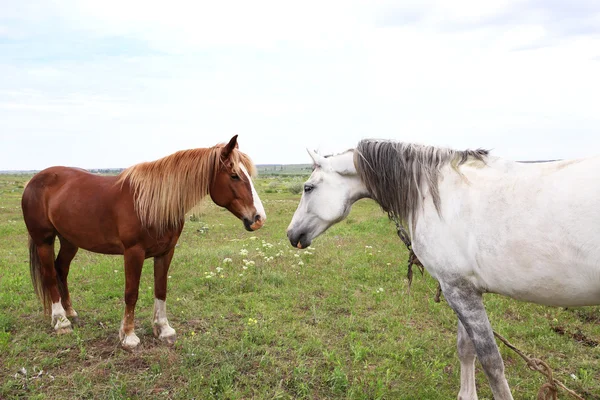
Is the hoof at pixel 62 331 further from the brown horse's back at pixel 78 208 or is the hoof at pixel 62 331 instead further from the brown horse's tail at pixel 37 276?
the brown horse's back at pixel 78 208

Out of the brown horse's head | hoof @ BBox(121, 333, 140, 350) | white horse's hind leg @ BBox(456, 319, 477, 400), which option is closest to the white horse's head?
the brown horse's head

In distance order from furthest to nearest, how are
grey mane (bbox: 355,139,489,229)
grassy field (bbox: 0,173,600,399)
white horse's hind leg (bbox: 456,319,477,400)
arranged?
grassy field (bbox: 0,173,600,399) < white horse's hind leg (bbox: 456,319,477,400) < grey mane (bbox: 355,139,489,229)

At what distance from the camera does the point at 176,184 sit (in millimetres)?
4316

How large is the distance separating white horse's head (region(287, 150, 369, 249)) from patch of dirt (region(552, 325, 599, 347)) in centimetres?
372

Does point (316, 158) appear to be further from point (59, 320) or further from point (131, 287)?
point (59, 320)

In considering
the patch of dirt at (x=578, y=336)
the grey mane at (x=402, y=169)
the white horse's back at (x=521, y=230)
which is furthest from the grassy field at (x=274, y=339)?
the grey mane at (x=402, y=169)

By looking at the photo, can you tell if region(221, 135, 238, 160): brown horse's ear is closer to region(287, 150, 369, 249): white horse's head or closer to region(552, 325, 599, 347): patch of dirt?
region(287, 150, 369, 249): white horse's head

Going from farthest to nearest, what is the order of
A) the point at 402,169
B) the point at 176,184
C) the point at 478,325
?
the point at 176,184
the point at 402,169
the point at 478,325

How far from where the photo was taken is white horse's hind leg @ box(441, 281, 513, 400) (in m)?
2.88

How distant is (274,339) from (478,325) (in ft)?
8.57

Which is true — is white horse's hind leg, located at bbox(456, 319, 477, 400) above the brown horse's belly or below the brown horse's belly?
below

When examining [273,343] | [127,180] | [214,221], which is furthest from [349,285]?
[214,221]

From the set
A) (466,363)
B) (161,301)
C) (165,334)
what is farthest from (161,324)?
(466,363)

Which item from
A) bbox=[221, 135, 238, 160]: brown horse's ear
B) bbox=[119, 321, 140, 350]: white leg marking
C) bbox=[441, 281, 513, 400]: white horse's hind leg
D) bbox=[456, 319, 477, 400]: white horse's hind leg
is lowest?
bbox=[119, 321, 140, 350]: white leg marking
